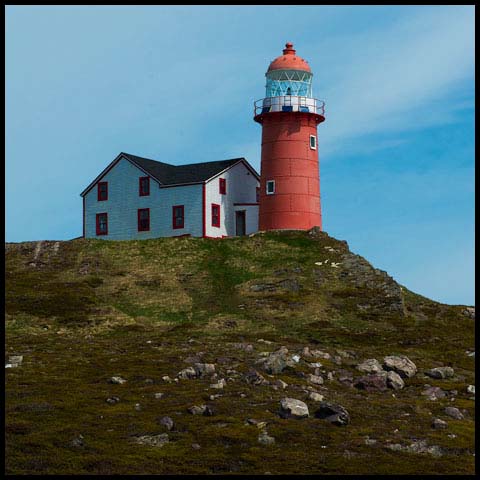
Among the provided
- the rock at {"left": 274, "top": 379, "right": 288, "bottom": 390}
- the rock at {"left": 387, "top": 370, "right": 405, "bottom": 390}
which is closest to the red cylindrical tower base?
the rock at {"left": 387, "top": 370, "right": 405, "bottom": 390}

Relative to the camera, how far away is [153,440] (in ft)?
108

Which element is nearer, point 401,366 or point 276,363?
point 276,363

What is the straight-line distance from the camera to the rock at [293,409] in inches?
1405

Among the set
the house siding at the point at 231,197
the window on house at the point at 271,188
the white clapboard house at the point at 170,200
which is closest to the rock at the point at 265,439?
the window on house at the point at 271,188

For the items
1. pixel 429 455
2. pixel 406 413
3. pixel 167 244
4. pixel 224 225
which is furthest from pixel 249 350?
pixel 224 225

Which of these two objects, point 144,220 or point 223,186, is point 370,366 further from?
point 144,220

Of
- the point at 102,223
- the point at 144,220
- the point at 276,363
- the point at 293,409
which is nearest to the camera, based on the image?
the point at 293,409

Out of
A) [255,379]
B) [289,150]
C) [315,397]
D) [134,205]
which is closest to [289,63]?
[289,150]

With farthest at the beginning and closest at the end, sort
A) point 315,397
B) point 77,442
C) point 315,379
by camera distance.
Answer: point 315,379, point 315,397, point 77,442

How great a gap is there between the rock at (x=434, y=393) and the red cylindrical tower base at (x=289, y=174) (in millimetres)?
33463

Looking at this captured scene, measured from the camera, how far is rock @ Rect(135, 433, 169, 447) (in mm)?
32688

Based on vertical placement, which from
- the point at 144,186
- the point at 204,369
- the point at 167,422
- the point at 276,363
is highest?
the point at 144,186

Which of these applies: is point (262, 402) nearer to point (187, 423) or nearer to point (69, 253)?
point (187, 423)

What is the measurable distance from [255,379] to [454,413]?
8.35 metres
